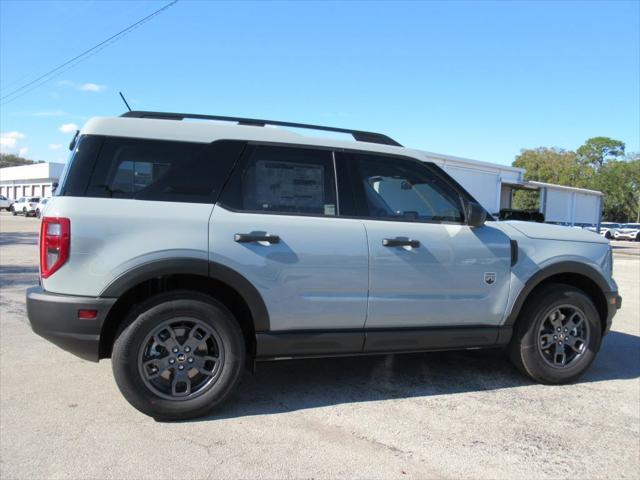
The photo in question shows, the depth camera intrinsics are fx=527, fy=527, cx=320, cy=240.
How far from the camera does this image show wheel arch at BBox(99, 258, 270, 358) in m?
3.47

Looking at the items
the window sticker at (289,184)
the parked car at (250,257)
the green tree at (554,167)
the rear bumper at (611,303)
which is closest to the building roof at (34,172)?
the green tree at (554,167)

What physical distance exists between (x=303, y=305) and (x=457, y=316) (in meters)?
1.31

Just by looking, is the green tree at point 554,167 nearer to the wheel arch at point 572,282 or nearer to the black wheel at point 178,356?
the wheel arch at point 572,282

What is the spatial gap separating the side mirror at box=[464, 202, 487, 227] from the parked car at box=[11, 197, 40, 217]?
4484cm

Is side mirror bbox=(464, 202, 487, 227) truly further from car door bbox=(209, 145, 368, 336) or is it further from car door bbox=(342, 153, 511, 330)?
car door bbox=(209, 145, 368, 336)

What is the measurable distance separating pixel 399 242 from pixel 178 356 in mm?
1785

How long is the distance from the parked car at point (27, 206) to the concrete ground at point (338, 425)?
42404mm

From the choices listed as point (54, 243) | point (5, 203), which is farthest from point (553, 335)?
point (5, 203)

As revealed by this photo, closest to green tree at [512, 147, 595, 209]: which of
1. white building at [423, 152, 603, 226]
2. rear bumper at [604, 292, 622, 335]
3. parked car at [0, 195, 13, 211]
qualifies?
white building at [423, 152, 603, 226]

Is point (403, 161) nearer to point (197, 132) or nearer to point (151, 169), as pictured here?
point (197, 132)

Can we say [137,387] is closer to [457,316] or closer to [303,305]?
[303,305]

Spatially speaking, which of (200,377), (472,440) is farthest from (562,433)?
(200,377)

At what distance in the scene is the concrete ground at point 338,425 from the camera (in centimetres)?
306

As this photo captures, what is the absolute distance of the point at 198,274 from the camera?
3.57m
